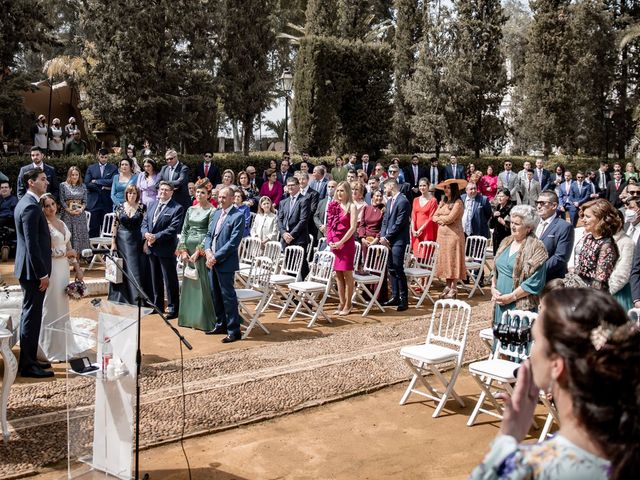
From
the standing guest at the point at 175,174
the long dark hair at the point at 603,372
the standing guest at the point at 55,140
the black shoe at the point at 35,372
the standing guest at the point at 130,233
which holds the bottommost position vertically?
the black shoe at the point at 35,372

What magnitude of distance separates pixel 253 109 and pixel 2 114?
11.2m

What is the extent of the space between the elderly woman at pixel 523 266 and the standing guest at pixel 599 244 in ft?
1.18

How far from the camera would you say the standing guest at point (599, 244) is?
609 cm

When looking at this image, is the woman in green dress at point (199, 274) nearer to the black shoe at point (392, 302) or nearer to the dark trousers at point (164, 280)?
the dark trousers at point (164, 280)

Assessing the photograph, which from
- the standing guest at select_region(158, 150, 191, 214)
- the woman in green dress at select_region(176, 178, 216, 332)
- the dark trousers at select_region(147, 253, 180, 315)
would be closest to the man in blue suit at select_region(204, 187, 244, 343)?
the woman in green dress at select_region(176, 178, 216, 332)

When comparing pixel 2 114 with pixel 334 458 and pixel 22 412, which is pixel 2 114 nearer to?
pixel 22 412

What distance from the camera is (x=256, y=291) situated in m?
9.34

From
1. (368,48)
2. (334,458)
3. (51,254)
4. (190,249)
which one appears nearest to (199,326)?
(190,249)

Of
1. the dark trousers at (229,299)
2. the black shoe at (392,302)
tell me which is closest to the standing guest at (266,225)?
the black shoe at (392,302)

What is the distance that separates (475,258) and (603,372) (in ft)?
33.0

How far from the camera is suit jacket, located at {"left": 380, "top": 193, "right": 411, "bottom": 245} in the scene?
10.6m

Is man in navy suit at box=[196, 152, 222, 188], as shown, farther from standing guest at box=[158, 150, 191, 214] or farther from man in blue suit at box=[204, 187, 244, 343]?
man in blue suit at box=[204, 187, 244, 343]

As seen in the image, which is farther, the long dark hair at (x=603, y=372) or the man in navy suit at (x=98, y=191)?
the man in navy suit at (x=98, y=191)

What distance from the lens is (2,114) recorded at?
18.3 meters
